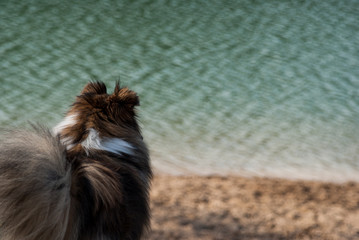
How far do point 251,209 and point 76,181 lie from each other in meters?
2.20

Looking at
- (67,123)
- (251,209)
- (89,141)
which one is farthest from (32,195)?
(251,209)

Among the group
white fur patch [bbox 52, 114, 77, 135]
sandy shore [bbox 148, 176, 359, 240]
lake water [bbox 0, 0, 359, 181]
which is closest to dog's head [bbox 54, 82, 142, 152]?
white fur patch [bbox 52, 114, 77, 135]

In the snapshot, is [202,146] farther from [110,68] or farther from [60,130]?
[60,130]

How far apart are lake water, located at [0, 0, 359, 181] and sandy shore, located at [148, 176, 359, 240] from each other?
36cm

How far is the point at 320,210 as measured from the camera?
4715 mm

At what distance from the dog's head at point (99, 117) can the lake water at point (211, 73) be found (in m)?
2.02

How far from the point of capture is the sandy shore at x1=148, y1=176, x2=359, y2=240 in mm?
4391

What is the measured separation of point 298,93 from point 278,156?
174 centimetres

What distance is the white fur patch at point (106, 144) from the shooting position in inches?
124

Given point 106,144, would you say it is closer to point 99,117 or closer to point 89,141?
point 89,141

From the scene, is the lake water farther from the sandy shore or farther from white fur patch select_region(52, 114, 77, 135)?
white fur patch select_region(52, 114, 77, 135)

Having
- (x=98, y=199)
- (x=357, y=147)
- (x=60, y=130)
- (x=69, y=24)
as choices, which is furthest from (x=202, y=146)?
(x=69, y=24)

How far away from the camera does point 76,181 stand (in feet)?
9.30

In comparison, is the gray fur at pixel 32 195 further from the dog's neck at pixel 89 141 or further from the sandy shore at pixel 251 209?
the sandy shore at pixel 251 209
